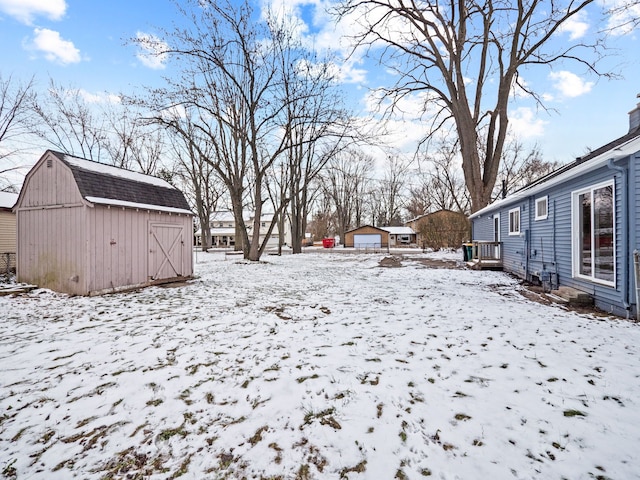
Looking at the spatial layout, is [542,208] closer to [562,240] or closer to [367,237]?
[562,240]

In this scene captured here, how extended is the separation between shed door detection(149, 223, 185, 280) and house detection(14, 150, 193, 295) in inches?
1.6

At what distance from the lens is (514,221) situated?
35.4 feet

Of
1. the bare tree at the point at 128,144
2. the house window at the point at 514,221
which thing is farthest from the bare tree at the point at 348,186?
the house window at the point at 514,221

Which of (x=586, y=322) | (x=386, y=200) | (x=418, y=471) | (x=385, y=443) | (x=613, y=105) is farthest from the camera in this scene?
(x=386, y=200)

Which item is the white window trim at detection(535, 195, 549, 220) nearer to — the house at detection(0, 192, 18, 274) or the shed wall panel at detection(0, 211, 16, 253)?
the house at detection(0, 192, 18, 274)

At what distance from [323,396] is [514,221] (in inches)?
430

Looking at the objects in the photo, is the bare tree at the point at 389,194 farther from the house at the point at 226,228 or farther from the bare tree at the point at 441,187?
A: the house at the point at 226,228

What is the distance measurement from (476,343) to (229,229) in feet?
174

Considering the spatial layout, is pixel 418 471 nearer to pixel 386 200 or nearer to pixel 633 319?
pixel 633 319

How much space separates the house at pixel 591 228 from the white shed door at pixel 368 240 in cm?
3124

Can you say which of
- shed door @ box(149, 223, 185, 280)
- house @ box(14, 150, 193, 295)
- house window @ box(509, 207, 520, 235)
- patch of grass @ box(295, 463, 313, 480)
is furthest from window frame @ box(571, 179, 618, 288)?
shed door @ box(149, 223, 185, 280)

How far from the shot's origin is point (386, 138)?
47.6 feet

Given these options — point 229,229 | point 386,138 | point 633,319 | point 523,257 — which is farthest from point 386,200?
point 633,319

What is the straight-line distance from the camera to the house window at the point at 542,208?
7.96 metres
